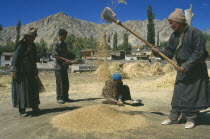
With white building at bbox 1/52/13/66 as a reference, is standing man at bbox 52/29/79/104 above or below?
below

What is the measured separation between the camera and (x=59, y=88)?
19.0 ft

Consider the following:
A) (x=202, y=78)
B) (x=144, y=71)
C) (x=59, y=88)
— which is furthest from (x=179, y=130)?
(x=144, y=71)

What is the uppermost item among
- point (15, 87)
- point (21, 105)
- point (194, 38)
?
point (194, 38)

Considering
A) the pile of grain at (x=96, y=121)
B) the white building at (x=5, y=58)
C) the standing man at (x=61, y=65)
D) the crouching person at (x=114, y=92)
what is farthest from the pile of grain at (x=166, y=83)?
the white building at (x=5, y=58)

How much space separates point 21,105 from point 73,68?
1535cm

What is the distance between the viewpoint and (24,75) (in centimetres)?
444

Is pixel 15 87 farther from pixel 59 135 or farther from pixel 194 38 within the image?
pixel 194 38

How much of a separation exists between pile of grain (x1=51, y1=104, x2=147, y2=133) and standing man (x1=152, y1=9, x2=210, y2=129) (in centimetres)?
56

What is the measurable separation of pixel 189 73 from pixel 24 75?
9.69 feet

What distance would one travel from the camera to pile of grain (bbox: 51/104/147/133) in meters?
3.60

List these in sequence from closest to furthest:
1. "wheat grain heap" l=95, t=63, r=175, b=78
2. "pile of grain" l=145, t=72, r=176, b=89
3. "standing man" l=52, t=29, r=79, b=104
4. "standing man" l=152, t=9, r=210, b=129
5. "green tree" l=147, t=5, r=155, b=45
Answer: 1. "standing man" l=152, t=9, r=210, b=129
2. "standing man" l=52, t=29, r=79, b=104
3. "pile of grain" l=145, t=72, r=176, b=89
4. "wheat grain heap" l=95, t=63, r=175, b=78
5. "green tree" l=147, t=5, r=155, b=45

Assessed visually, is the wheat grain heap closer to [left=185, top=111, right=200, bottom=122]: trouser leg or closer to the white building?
[left=185, top=111, right=200, bottom=122]: trouser leg

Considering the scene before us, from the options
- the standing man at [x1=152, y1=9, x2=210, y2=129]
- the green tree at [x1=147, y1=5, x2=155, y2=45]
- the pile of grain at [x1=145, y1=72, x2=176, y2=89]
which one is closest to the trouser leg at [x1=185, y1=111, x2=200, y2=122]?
the standing man at [x1=152, y1=9, x2=210, y2=129]

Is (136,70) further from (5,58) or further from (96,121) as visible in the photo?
(5,58)
